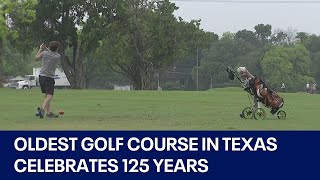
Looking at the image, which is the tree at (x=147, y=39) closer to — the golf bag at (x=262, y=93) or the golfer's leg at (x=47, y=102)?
the golf bag at (x=262, y=93)

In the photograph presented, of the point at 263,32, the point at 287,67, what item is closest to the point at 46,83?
the point at 287,67

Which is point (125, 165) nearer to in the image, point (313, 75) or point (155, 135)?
point (155, 135)

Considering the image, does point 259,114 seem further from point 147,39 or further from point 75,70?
point 147,39

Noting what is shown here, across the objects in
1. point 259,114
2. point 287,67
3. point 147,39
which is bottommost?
point 259,114

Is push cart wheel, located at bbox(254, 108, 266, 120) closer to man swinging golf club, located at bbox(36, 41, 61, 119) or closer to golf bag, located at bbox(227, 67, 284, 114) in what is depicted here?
golf bag, located at bbox(227, 67, 284, 114)

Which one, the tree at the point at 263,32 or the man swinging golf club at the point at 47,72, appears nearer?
the man swinging golf club at the point at 47,72

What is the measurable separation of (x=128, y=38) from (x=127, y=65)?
4824mm

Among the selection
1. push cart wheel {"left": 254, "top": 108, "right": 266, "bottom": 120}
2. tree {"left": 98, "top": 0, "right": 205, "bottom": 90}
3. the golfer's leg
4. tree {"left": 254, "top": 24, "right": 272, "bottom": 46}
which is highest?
tree {"left": 254, "top": 24, "right": 272, "bottom": 46}

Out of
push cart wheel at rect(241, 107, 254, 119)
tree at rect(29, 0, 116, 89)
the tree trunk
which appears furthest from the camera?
the tree trunk

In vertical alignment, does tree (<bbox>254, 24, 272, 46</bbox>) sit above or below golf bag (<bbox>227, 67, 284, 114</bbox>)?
above

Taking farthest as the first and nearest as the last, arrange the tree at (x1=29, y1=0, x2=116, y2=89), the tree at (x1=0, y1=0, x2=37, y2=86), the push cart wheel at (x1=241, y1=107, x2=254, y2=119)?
the tree at (x1=29, y1=0, x2=116, y2=89) < the tree at (x1=0, y1=0, x2=37, y2=86) < the push cart wheel at (x1=241, y1=107, x2=254, y2=119)

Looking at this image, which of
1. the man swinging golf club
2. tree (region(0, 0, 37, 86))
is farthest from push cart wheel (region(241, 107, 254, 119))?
tree (region(0, 0, 37, 86))

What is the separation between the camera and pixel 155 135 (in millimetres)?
8250

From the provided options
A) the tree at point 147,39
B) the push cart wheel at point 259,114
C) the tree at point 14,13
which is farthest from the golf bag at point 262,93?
the tree at point 147,39
